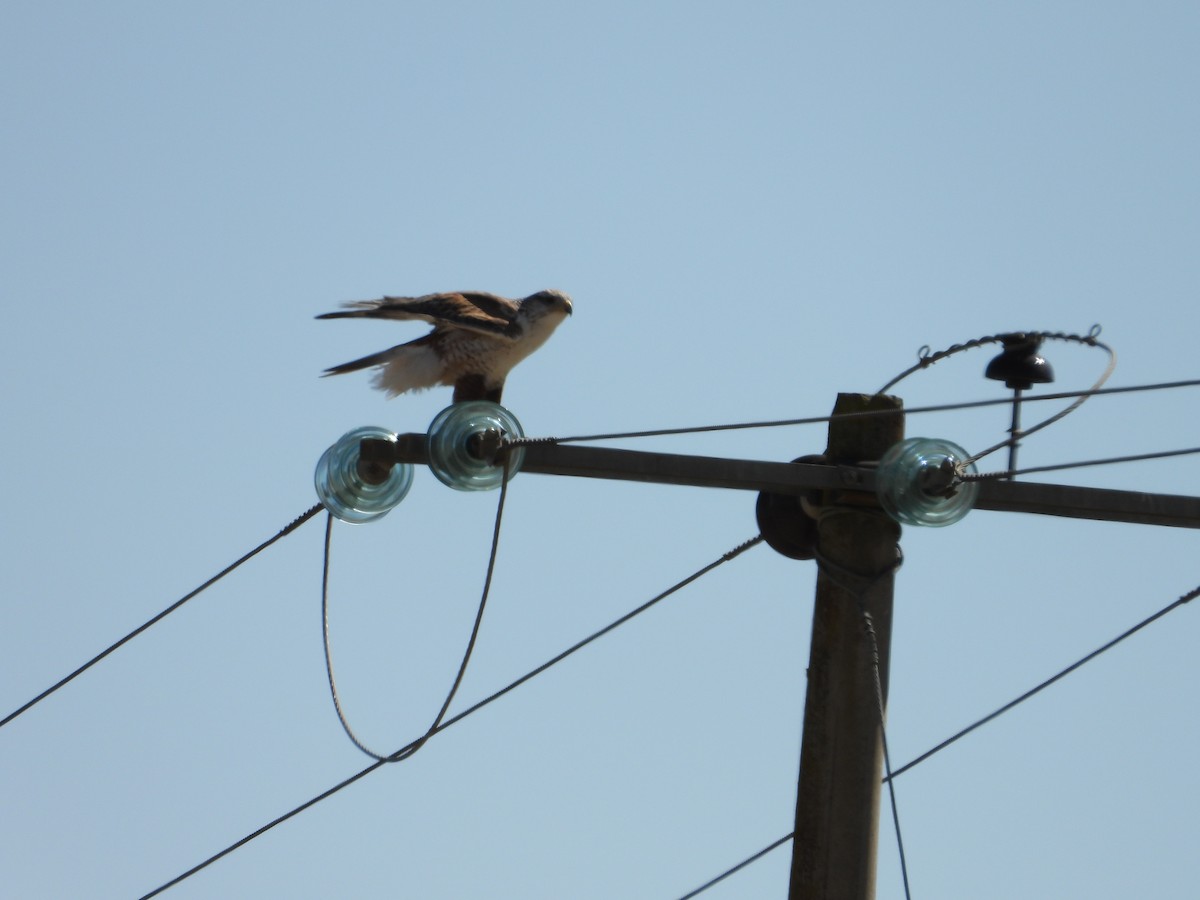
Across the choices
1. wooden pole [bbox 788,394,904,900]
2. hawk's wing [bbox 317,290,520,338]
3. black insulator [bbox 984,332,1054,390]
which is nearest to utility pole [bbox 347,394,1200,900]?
wooden pole [bbox 788,394,904,900]

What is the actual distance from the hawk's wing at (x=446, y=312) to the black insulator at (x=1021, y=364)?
2.46 metres

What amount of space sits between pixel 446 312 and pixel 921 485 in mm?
3119

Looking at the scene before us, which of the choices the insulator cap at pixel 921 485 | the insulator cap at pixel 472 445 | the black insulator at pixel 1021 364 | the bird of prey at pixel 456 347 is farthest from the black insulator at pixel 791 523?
the bird of prey at pixel 456 347

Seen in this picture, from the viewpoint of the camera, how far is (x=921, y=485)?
5.45m

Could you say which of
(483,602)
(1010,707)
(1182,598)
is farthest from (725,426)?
(1182,598)

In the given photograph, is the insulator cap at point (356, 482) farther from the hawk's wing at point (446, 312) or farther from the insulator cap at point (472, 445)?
the hawk's wing at point (446, 312)

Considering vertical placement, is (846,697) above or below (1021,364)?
below

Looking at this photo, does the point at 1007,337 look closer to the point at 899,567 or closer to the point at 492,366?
Result: the point at 899,567

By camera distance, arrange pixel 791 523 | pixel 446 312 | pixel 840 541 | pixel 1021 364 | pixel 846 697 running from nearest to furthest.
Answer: pixel 846 697, pixel 840 541, pixel 791 523, pixel 1021 364, pixel 446 312

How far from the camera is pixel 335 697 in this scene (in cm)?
640

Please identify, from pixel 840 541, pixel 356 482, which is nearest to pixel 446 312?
pixel 356 482

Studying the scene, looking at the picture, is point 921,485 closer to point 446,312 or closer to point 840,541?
point 840,541

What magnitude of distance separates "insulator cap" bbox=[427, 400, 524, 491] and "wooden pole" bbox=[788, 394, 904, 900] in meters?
1.05

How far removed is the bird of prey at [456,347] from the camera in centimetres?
794
